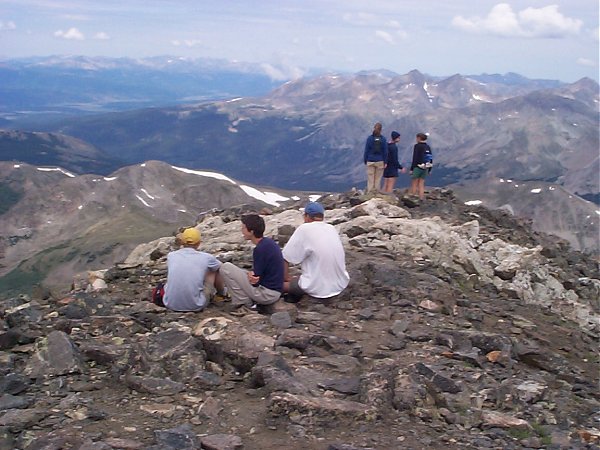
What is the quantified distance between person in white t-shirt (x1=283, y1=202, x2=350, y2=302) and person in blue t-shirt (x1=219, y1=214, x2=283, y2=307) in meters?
0.57

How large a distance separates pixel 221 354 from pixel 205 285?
3233mm

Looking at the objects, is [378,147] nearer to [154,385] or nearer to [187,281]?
[187,281]

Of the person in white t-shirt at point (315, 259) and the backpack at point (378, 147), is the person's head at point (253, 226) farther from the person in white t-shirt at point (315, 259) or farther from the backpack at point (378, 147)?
the backpack at point (378, 147)

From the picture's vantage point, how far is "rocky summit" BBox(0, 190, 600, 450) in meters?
9.98

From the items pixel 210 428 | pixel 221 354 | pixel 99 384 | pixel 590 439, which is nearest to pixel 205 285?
pixel 221 354

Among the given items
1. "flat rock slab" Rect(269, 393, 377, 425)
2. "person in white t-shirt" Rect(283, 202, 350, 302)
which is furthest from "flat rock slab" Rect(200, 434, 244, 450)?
"person in white t-shirt" Rect(283, 202, 350, 302)

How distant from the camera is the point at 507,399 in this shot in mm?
11758

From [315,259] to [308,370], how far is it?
432cm

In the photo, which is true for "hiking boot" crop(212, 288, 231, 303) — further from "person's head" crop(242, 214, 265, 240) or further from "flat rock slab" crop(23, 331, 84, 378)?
"flat rock slab" crop(23, 331, 84, 378)

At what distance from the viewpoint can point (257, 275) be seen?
52.1 ft

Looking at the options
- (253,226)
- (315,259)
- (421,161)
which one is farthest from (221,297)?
(421,161)

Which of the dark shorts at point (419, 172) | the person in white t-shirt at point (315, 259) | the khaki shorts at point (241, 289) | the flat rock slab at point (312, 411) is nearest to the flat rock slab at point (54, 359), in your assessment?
the flat rock slab at point (312, 411)

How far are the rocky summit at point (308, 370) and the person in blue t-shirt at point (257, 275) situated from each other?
388 millimetres

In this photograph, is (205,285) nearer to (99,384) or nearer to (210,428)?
(99,384)
